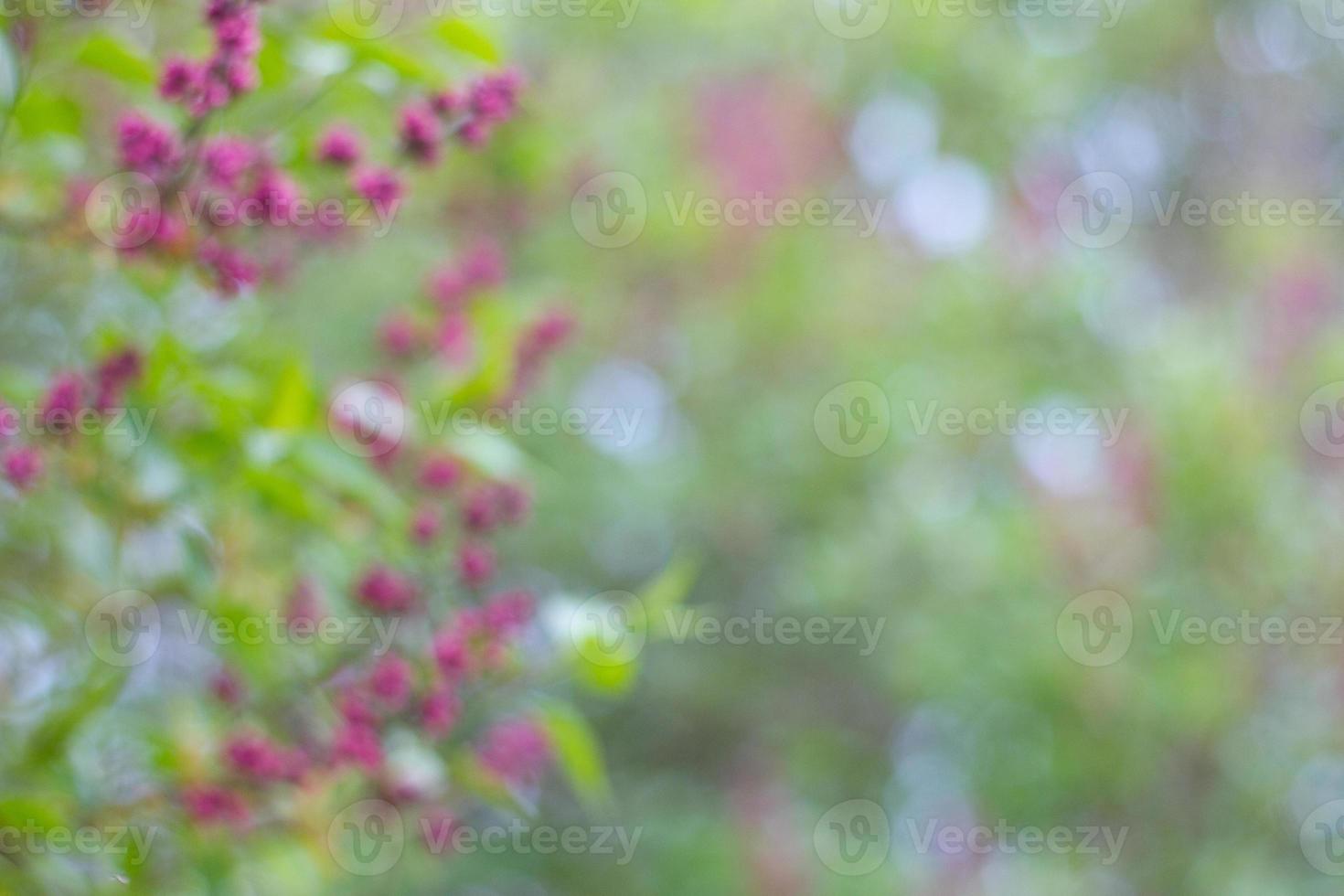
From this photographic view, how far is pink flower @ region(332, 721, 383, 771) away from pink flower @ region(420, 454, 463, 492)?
27cm

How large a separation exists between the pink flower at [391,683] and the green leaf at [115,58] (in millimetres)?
574

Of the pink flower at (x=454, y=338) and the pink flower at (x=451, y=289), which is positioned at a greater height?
the pink flower at (x=451, y=289)

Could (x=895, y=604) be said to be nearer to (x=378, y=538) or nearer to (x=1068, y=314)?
(x=1068, y=314)

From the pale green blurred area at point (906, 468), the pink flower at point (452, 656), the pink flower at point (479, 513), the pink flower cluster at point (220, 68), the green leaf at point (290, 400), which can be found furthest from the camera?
the pale green blurred area at point (906, 468)

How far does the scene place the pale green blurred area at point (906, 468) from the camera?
3.36 meters

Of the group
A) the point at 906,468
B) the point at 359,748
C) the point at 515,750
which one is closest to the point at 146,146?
the point at 359,748

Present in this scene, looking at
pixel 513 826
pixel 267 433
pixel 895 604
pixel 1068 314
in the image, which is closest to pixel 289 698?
pixel 267 433

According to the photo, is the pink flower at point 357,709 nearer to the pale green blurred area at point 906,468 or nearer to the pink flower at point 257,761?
the pink flower at point 257,761

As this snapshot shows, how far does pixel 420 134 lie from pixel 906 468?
298 cm

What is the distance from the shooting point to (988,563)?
11.6 ft

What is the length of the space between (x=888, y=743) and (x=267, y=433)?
12.4 ft

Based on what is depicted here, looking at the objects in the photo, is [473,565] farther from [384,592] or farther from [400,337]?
[400,337]

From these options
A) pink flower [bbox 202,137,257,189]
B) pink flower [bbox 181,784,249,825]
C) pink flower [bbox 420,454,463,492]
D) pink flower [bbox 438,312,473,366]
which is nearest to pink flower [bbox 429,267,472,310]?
pink flower [bbox 438,312,473,366]

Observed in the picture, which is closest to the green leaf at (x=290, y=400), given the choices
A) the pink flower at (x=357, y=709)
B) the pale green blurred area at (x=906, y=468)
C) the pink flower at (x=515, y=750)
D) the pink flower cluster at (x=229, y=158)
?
the pink flower cluster at (x=229, y=158)
